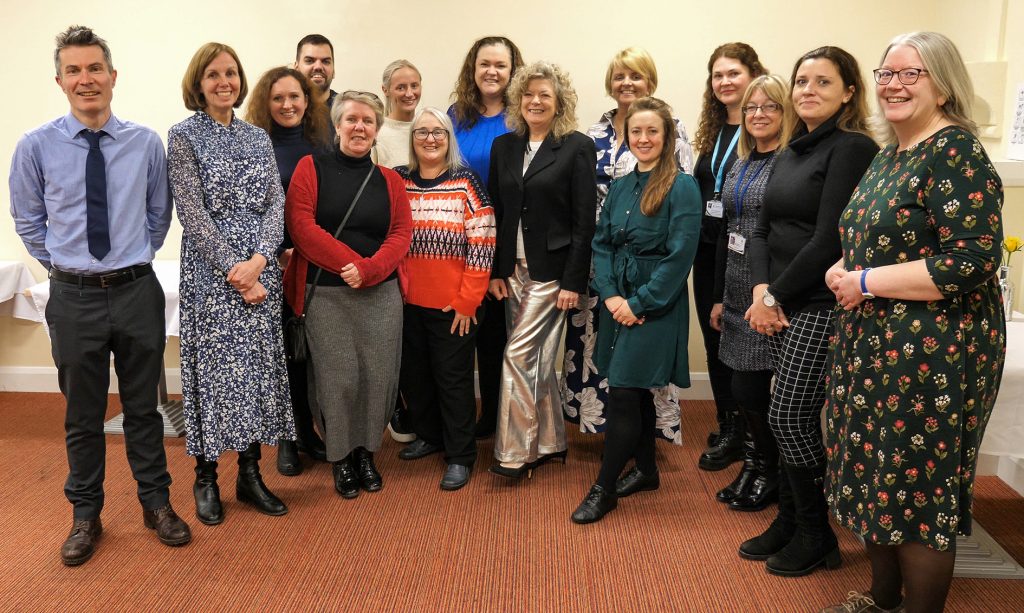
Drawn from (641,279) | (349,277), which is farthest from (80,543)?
(641,279)

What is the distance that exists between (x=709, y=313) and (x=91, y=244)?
89.4 inches

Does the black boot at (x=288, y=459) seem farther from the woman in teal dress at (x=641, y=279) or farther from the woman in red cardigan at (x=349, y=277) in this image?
the woman in teal dress at (x=641, y=279)

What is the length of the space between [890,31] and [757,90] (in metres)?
1.81

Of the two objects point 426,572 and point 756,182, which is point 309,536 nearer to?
point 426,572

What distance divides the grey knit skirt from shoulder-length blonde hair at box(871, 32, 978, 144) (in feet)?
6.18

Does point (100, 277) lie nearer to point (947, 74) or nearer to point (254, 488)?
point (254, 488)

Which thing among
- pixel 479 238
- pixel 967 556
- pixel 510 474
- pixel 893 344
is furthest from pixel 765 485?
pixel 479 238

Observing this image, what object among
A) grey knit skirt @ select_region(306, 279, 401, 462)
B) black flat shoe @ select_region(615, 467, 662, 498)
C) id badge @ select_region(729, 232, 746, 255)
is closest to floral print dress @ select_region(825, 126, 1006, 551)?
id badge @ select_region(729, 232, 746, 255)

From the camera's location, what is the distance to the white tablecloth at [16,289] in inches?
163

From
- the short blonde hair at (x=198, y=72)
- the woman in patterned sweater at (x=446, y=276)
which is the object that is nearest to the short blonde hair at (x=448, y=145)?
the woman in patterned sweater at (x=446, y=276)

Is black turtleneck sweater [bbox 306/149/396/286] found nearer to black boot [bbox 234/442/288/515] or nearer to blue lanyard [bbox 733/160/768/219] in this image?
black boot [bbox 234/442/288/515]

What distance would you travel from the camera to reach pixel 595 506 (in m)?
2.85

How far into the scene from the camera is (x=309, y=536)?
9.04 feet

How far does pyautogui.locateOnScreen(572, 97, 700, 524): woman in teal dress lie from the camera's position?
2705mm
